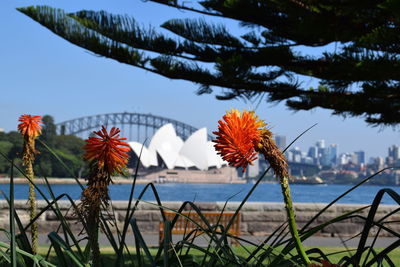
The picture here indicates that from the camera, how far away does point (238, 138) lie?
1.37 m

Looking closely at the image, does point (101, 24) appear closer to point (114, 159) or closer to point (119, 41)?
point (119, 41)

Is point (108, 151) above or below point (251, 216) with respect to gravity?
above

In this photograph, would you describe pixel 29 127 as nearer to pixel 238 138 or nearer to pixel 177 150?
pixel 238 138

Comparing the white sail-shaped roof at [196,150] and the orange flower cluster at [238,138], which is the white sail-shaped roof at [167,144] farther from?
the orange flower cluster at [238,138]

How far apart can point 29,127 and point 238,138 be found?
1194 mm

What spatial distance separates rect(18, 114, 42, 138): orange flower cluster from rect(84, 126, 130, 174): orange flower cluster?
0.92m

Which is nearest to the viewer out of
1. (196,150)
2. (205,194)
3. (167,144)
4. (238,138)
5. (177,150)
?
(238,138)

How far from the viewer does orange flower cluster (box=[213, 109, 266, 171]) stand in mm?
1368

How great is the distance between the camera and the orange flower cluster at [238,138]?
1368 millimetres

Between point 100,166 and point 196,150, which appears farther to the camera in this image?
point 196,150

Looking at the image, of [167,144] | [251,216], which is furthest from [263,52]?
[167,144]

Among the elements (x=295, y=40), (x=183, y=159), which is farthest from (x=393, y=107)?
(x=183, y=159)

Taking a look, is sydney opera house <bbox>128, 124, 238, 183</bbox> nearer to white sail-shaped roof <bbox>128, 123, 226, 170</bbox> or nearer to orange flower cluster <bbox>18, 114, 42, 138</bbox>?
white sail-shaped roof <bbox>128, 123, 226, 170</bbox>

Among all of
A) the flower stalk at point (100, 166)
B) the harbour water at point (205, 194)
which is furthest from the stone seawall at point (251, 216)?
the harbour water at point (205, 194)
